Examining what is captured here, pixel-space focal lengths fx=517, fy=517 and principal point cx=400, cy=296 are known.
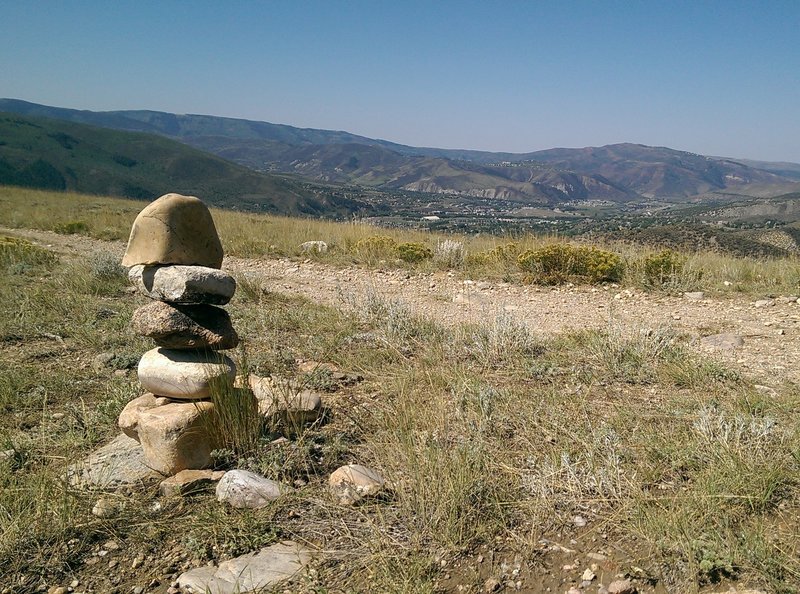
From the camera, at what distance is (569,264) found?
8109 millimetres

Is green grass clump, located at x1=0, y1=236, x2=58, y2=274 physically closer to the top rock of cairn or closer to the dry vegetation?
the dry vegetation

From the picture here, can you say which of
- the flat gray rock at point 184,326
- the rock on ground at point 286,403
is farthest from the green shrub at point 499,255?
Answer: the flat gray rock at point 184,326

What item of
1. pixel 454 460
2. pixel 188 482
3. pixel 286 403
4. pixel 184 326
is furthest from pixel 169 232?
pixel 454 460

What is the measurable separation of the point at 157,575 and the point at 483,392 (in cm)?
204

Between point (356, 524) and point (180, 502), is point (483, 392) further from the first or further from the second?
point (180, 502)

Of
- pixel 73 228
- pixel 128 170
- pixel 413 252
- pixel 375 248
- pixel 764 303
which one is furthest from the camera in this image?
pixel 128 170

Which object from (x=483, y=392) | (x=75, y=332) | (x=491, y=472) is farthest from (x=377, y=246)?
(x=491, y=472)

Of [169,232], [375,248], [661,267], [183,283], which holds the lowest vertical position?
[375,248]

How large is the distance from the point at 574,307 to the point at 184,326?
5.18 meters

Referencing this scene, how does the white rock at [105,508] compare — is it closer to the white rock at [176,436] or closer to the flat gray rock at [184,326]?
the white rock at [176,436]

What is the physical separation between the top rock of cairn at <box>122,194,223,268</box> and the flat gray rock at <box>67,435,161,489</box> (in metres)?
1.06

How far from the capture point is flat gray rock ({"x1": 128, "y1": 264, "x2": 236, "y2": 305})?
274 centimetres

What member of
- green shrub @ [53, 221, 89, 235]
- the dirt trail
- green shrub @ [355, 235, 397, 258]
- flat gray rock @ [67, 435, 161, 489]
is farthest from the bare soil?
green shrub @ [53, 221, 89, 235]

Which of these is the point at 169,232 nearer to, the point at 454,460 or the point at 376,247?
the point at 454,460
